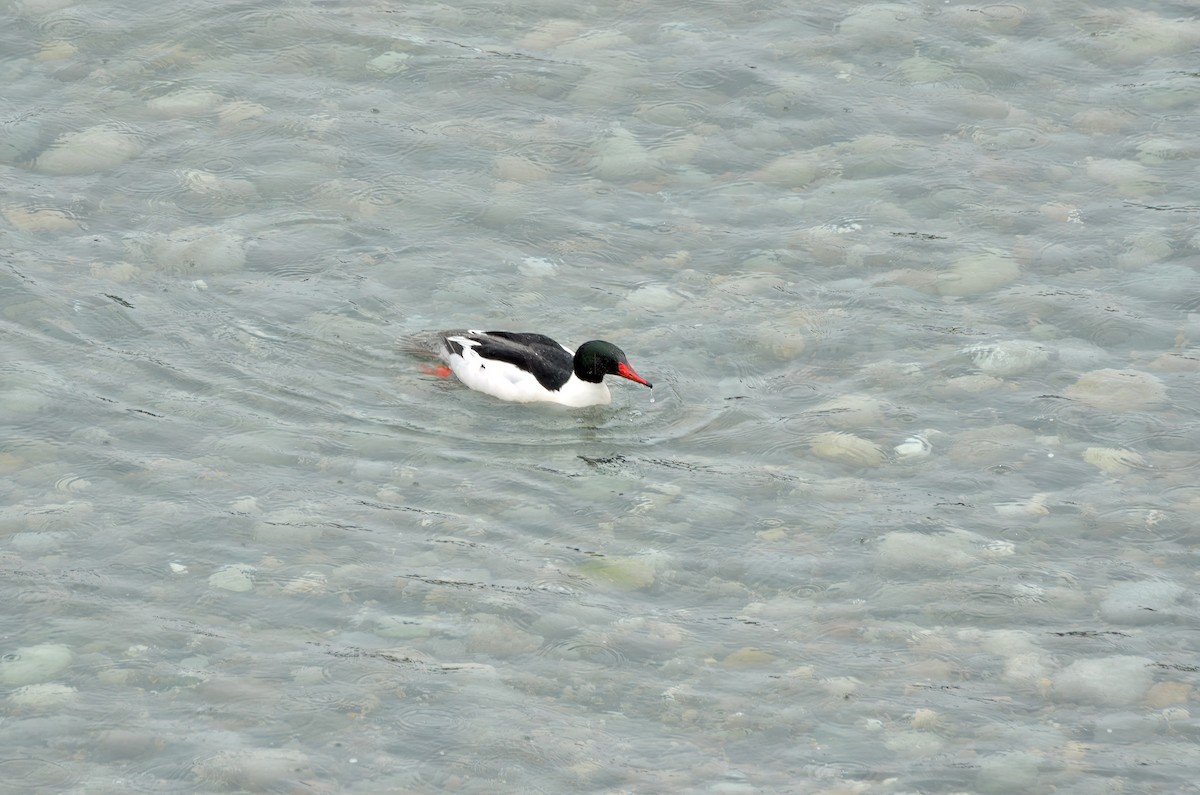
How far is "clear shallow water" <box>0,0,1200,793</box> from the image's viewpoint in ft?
29.0

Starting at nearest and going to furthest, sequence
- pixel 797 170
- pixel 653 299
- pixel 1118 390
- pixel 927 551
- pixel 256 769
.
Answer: pixel 256 769, pixel 927 551, pixel 1118 390, pixel 653 299, pixel 797 170

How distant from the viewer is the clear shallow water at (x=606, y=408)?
8852 millimetres

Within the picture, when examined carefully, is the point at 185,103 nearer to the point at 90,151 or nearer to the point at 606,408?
the point at 90,151

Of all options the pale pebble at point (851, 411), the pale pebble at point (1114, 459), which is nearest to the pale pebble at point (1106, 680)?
the pale pebble at point (1114, 459)

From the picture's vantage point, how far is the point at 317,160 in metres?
14.2

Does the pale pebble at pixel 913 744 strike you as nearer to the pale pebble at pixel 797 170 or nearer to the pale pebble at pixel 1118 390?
the pale pebble at pixel 1118 390

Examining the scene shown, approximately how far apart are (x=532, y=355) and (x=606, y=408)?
640 millimetres

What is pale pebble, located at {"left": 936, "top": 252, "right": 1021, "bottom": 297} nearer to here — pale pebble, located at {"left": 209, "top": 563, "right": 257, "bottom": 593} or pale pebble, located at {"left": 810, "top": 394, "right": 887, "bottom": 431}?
pale pebble, located at {"left": 810, "top": 394, "right": 887, "bottom": 431}

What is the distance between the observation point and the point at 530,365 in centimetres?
Answer: 1189

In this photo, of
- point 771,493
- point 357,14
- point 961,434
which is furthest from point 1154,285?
point 357,14

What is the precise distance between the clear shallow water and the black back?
313mm

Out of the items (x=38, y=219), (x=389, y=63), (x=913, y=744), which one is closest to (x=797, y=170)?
(x=389, y=63)

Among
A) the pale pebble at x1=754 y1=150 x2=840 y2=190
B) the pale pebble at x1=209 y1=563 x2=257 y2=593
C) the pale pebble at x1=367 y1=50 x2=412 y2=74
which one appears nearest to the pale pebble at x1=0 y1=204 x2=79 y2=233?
the pale pebble at x1=367 y1=50 x2=412 y2=74

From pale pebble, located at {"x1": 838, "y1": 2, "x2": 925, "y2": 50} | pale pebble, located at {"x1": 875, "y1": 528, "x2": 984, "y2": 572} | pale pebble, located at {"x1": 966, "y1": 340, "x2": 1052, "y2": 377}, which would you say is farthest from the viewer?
pale pebble, located at {"x1": 838, "y1": 2, "x2": 925, "y2": 50}
